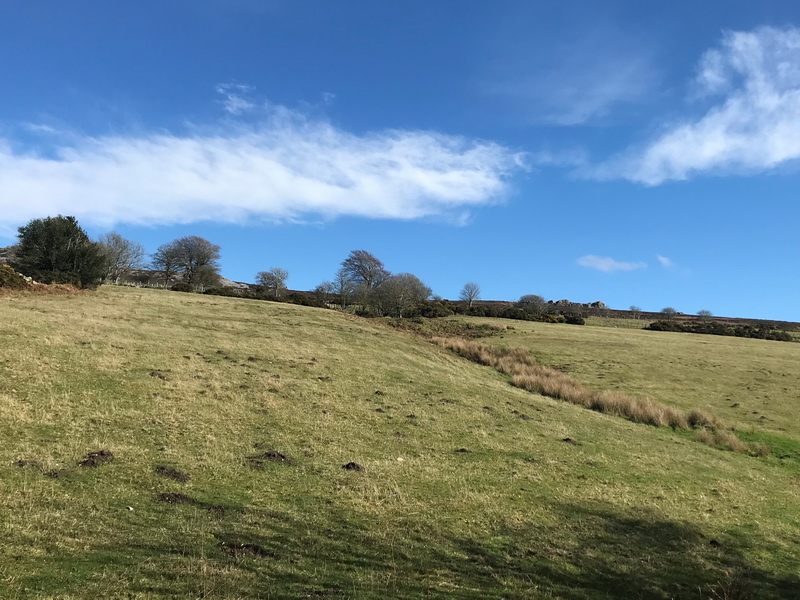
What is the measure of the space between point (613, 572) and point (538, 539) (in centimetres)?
154

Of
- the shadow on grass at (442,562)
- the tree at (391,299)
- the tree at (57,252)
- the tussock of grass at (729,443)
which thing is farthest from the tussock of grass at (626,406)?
the tree at (391,299)

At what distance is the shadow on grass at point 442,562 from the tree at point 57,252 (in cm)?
4998

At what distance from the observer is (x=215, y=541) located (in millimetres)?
8422

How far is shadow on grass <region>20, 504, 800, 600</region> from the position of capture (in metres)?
7.21

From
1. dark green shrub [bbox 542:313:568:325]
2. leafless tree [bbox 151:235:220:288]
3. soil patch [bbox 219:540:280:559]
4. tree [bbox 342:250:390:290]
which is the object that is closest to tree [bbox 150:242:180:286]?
leafless tree [bbox 151:235:220:288]

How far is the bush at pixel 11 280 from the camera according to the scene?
40019 mm

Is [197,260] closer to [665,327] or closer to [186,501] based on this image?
[665,327]

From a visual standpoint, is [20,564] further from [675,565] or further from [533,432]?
[533,432]

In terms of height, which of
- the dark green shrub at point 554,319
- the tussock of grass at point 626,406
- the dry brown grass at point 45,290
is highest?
the dark green shrub at point 554,319

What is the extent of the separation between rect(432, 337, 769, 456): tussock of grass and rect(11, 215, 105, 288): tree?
40.5 metres

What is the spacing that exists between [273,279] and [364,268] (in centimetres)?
2407

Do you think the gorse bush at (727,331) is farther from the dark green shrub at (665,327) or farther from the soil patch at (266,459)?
the soil patch at (266,459)

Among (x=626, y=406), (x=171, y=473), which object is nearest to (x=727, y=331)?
(x=626, y=406)

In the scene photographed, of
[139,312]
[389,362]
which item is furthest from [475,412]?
Answer: [139,312]
